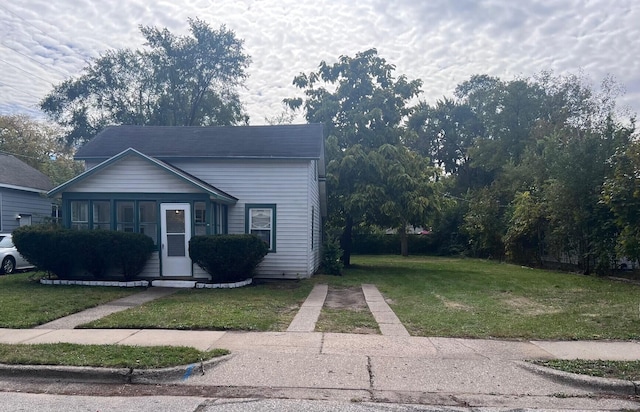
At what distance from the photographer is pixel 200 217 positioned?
48.7 feet

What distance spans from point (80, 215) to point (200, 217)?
3.64 m

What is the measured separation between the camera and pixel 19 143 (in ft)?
139

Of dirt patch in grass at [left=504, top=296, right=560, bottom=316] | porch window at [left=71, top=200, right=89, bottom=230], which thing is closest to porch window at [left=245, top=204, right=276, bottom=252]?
porch window at [left=71, top=200, right=89, bottom=230]

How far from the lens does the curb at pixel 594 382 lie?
222 inches

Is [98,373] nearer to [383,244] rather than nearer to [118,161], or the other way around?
[118,161]

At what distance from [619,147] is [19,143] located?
44052mm

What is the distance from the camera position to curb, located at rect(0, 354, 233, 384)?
232 inches

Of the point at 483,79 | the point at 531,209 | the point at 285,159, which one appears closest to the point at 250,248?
the point at 285,159

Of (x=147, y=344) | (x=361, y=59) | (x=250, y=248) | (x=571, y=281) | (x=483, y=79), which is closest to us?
(x=147, y=344)

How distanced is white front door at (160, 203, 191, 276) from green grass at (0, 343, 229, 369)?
7.62 metres

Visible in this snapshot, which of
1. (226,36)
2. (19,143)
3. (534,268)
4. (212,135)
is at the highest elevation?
(226,36)

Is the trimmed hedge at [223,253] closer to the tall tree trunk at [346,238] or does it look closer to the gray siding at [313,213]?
the gray siding at [313,213]

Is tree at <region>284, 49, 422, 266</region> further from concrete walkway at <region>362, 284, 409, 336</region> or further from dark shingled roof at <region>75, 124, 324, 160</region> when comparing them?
concrete walkway at <region>362, 284, 409, 336</region>

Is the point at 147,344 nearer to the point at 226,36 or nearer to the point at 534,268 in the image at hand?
the point at 534,268
